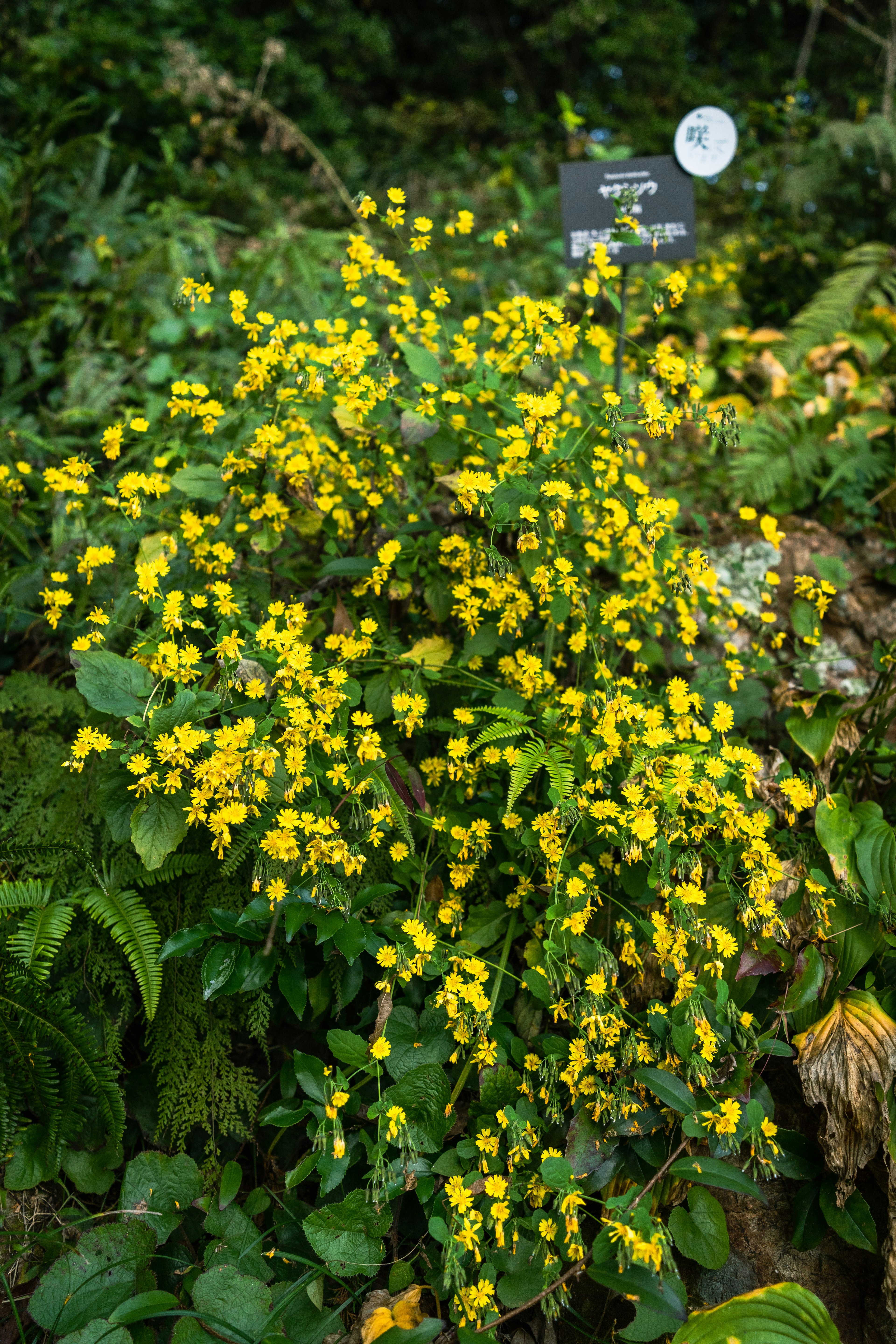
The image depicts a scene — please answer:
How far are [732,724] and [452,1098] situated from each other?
104 centimetres

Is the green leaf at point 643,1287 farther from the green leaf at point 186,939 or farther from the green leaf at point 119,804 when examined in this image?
the green leaf at point 119,804

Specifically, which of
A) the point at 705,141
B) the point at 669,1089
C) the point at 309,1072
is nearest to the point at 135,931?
the point at 309,1072

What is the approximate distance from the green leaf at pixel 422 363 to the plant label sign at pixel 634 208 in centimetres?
82

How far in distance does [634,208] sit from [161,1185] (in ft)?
9.89

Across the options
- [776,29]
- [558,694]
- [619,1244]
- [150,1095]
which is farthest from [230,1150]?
[776,29]

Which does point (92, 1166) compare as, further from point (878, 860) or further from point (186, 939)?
point (878, 860)

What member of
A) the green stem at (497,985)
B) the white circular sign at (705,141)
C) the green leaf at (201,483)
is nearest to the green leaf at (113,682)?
the green leaf at (201,483)

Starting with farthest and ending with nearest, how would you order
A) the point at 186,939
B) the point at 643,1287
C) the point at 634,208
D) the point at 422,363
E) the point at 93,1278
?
the point at 634,208 < the point at 422,363 < the point at 186,939 < the point at 93,1278 < the point at 643,1287

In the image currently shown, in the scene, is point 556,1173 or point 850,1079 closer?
point 556,1173

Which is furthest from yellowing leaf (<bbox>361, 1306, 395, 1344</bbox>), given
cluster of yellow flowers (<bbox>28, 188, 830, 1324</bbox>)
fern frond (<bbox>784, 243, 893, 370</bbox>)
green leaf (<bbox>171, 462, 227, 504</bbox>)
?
fern frond (<bbox>784, 243, 893, 370</bbox>)

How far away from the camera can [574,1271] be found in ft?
4.83

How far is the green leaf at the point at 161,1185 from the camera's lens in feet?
5.96

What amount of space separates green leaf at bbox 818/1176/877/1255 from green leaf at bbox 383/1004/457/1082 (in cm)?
83

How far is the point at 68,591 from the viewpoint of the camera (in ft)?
8.48
